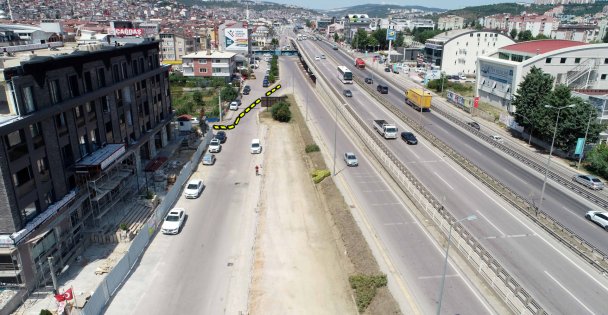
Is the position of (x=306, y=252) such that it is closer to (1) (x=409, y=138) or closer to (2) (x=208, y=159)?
(2) (x=208, y=159)

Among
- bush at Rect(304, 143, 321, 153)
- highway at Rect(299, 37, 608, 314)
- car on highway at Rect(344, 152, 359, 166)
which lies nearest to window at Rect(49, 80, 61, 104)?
car on highway at Rect(344, 152, 359, 166)

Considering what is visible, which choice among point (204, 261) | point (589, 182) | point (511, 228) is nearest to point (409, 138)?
point (589, 182)

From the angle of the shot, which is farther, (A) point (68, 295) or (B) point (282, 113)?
(B) point (282, 113)

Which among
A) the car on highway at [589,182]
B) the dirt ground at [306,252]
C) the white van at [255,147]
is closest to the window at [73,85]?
the dirt ground at [306,252]

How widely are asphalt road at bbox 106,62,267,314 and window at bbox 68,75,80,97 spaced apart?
1438 centimetres

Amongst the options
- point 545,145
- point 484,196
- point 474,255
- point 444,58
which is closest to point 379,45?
point 444,58

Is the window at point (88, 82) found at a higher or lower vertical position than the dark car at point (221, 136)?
higher

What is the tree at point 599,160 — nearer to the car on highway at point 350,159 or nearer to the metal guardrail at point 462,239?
the metal guardrail at point 462,239

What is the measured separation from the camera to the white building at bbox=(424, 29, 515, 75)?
12106 cm

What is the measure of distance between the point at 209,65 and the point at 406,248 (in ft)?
294

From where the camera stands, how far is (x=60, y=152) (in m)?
32.5

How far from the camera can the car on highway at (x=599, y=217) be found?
36.1m

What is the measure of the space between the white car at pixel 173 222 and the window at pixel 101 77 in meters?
14.7

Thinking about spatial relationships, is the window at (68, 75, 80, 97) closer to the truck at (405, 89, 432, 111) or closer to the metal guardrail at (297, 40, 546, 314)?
the metal guardrail at (297, 40, 546, 314)
